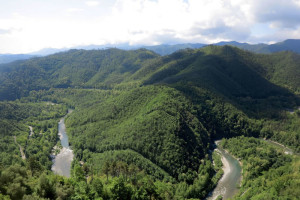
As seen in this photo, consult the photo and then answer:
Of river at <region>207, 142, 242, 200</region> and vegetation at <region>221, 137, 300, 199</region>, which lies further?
river at <region>207, 142, 242, 200</region>

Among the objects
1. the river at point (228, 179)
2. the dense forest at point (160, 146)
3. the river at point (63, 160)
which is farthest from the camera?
the river at point (63, 160)

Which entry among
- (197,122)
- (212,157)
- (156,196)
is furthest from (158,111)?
(156,196)

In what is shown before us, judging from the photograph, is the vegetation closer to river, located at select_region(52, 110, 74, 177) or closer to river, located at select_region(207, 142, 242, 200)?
river, located at select_region(207, 142, 242, 200)

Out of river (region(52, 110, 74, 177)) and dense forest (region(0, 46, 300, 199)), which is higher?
dense forest (region(0, 46, 300, 199))

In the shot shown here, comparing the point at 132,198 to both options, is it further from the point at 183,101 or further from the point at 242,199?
the point at 183,101

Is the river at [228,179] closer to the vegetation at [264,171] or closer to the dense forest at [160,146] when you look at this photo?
the dense forest at [160,146]

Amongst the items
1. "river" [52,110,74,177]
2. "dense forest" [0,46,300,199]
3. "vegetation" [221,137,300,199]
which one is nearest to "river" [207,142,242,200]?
"dense forest" [0,46,300,199]

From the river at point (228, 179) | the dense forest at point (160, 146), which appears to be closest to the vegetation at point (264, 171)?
the dense forest at point (160, 146)

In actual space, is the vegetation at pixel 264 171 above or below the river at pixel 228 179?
above
